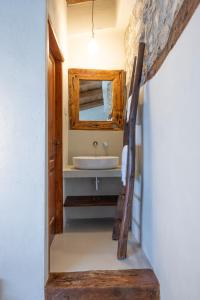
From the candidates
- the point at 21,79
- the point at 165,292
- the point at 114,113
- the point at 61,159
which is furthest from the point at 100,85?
the point at 165,292

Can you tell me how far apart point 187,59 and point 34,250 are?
1470 mm

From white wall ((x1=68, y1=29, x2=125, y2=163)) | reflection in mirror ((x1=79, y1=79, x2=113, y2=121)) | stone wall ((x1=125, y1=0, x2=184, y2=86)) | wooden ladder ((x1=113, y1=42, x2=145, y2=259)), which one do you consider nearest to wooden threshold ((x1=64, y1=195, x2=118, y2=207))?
white wall ((x1=68, y1=29, x2=125, y2=163))

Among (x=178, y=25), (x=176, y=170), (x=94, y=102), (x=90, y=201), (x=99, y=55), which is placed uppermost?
(x=99, y=55)

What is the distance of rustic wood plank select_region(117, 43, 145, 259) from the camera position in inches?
82.9

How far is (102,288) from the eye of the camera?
1697 mm

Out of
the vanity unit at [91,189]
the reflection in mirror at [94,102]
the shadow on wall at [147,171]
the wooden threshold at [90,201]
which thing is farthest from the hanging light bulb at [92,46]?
the wooden threshold at [90,201]

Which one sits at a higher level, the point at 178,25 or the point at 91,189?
the point at 178,25

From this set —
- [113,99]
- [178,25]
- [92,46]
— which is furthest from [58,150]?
[178,25]

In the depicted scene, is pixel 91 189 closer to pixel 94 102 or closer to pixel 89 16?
pixel 94 102

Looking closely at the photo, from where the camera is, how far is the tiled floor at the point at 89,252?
77.9 inches

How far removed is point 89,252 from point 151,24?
6.44 feet

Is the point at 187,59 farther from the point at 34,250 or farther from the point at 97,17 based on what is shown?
the point at 97,17

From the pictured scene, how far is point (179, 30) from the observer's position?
1346mm

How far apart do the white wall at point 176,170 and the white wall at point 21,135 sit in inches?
31.2
